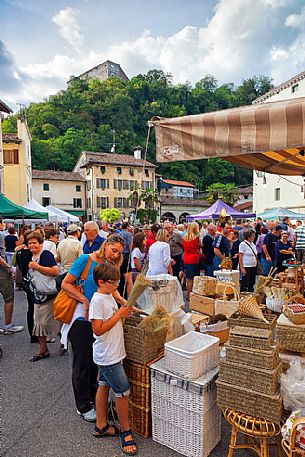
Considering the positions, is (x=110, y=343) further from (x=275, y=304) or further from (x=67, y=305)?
(x=275, y=304)

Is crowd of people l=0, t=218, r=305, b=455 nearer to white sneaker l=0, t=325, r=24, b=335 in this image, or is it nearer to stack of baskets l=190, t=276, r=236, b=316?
white sneaker l=0, t=325, r=24, b=335

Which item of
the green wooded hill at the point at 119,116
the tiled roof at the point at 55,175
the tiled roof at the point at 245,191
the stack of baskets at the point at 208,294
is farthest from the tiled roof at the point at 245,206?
the stack of baskets at the point at 208,294

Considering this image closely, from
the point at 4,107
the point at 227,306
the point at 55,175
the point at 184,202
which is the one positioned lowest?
the point at 227,306

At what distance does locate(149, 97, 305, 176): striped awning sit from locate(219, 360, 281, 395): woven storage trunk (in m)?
1.56

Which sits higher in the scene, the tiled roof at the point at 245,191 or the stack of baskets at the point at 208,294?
the tiled roof at the point at 245,191

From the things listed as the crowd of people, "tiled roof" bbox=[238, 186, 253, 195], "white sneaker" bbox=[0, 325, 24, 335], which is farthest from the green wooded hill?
"white sneaker" bbox=[0, 325, 24, 335]

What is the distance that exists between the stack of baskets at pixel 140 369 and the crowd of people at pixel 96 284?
0.12m

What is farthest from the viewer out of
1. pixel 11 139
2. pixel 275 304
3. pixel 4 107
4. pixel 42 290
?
pixel 11 139

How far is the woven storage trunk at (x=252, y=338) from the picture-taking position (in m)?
2.13

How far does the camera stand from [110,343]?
2.48 meters

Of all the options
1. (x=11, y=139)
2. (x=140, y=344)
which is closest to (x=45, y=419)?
(x=140, y=344)

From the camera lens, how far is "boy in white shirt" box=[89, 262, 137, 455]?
94.0 inches

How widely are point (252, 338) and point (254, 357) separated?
129mm

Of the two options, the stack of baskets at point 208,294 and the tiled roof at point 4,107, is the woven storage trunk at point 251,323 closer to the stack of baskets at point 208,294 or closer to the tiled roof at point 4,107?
the stack of baskets at point 208,294
